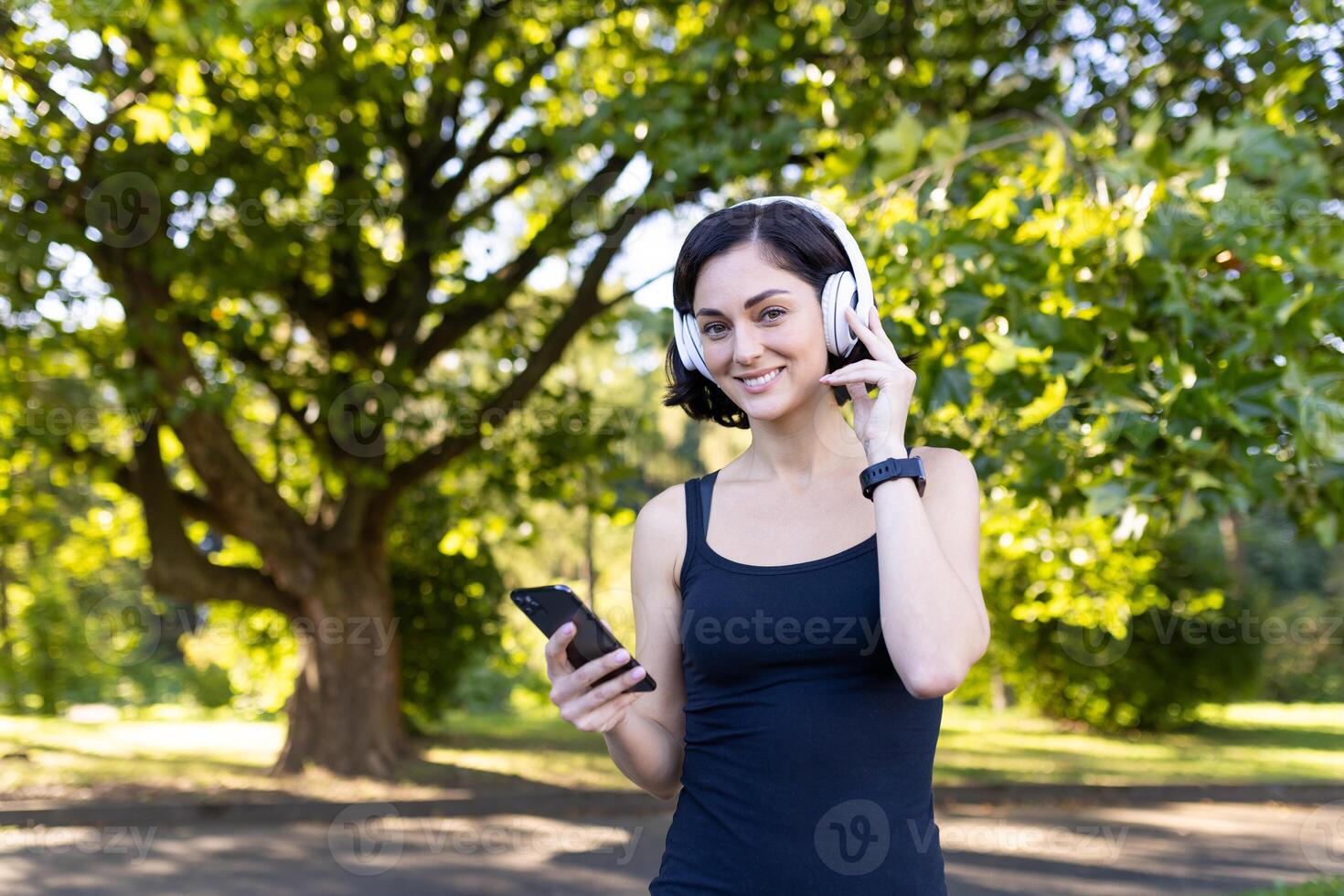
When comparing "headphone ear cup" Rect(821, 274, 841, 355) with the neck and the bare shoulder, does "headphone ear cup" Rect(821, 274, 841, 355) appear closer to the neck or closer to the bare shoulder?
the neck

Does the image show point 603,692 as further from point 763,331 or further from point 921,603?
point 763,331

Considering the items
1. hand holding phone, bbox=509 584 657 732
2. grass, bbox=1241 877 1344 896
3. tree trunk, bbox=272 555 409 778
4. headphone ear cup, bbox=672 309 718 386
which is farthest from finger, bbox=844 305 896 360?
tree trunk, bbox=272 555 409 778

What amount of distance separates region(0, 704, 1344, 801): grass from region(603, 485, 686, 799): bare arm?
804 centimetres

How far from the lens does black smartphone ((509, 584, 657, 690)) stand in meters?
1.64

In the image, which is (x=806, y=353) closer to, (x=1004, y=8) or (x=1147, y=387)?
(x=1147, y=387)

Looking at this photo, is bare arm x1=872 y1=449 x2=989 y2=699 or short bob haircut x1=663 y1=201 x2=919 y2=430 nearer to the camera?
bare arm x1=872 y1=449 x2=989 y2=699

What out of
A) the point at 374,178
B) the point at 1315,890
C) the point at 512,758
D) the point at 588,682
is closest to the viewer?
the point at 588,682

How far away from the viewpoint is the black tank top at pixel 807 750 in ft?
5.54

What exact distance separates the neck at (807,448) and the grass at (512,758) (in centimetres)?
823

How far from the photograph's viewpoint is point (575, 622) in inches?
66.3

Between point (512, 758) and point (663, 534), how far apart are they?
10.1m

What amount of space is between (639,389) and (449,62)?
13.4 meters

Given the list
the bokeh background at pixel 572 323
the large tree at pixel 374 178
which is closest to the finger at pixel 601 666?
the bokeh background at pixel 572 323

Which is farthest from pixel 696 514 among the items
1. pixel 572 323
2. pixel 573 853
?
pixel 572 323
